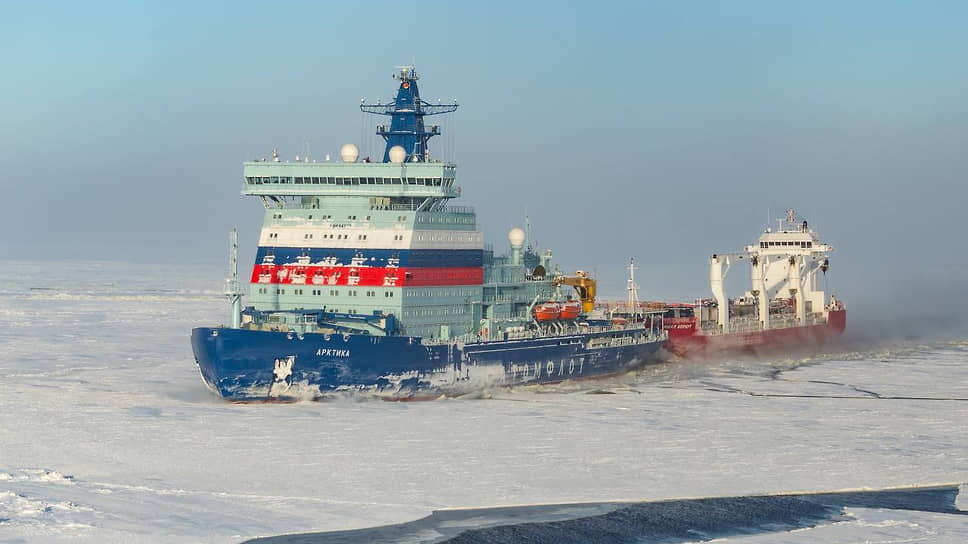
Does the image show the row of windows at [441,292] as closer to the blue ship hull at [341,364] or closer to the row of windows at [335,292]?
the row of windows at [335,292]

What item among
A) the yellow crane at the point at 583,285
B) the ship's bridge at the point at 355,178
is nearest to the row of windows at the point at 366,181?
the ship's bridge at the point at 355,178

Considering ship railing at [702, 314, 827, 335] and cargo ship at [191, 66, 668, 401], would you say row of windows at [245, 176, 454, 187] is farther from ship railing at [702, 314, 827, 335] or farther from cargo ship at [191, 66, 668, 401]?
ship railing at [702, 314, 827, 335]

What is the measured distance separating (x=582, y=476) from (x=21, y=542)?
9717 millimetres

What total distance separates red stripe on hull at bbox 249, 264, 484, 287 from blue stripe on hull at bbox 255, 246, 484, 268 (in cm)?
17

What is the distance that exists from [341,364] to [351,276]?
10.2 feet

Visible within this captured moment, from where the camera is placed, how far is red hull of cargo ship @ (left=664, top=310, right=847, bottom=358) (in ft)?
156

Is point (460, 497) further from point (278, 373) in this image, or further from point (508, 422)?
point (278, 373)

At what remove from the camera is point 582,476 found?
22469 mm

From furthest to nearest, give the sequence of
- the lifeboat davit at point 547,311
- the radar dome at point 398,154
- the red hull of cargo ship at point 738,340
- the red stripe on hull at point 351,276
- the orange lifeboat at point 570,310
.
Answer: the red hull of cargo ship at point 738,340
the orange lifeboat at point 570,310
the lifeboat davit at point 547,311
the radar dome at point 398,154
the red stripe on hull at point 351,276

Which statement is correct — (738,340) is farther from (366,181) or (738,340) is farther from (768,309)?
(366,181)

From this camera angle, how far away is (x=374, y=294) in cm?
3297

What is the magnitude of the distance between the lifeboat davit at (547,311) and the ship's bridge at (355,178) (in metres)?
5.68

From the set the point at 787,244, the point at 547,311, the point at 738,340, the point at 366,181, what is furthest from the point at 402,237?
the point at 787,244

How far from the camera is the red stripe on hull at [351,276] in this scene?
1294 inches
